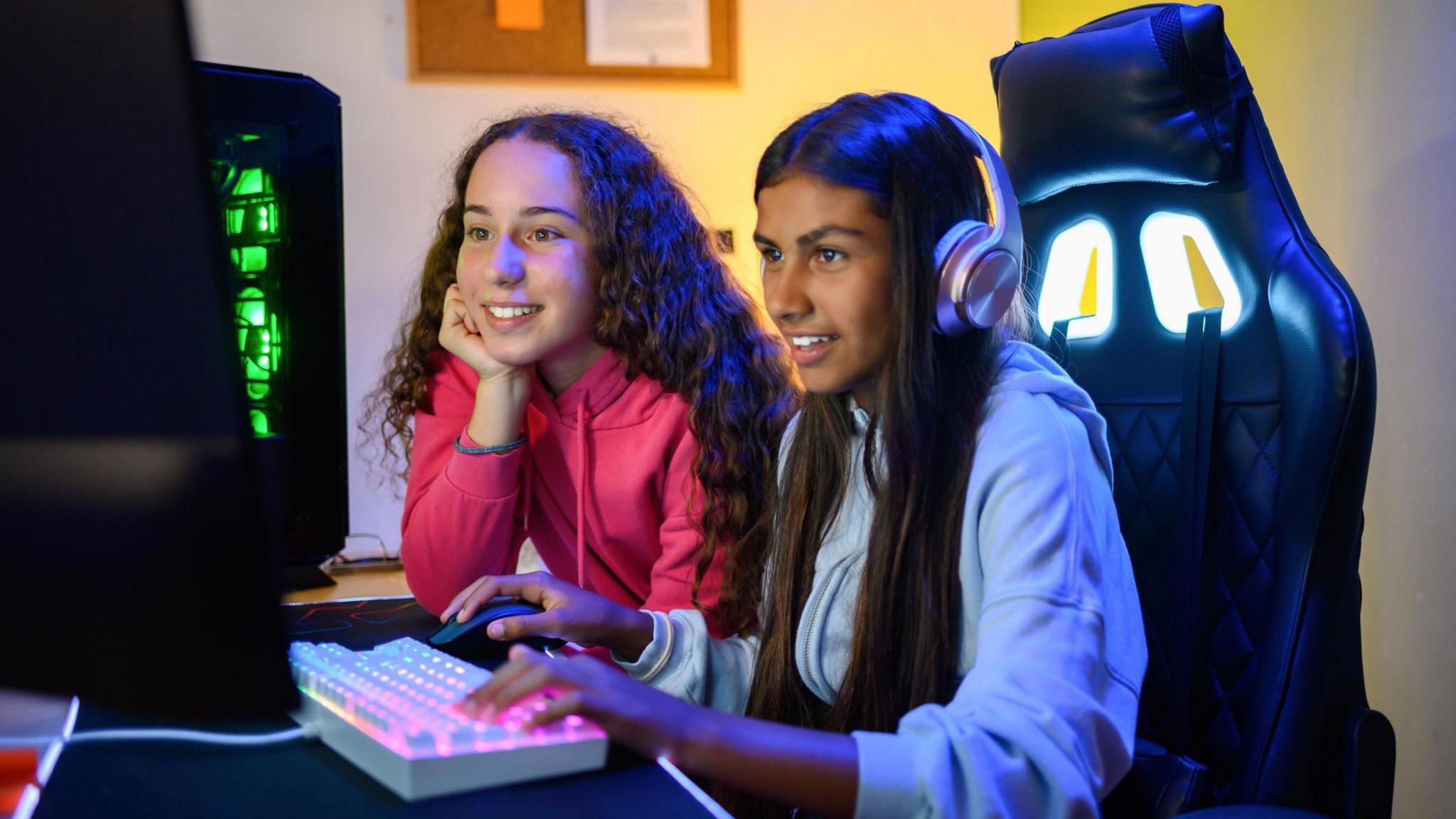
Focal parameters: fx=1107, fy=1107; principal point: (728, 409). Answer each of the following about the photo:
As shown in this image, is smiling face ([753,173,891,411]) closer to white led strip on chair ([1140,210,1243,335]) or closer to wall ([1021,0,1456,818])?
white led strip on chair ([1140,210,1243,335])

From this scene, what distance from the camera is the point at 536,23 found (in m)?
2.24

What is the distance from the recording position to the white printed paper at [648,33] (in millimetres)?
2268

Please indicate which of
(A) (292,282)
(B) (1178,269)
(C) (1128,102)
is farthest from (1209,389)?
(A) (292,282)

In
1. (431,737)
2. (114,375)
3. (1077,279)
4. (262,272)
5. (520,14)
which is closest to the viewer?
(114,375)

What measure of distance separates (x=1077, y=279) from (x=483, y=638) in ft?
2.07

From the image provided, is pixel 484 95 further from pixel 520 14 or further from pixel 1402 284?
pixel 1402 284

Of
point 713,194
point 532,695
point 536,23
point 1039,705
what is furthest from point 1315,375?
point 536,23

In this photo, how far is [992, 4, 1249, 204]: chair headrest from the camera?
2.96 ft

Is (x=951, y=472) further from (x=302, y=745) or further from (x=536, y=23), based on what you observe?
(x=536, y=23)

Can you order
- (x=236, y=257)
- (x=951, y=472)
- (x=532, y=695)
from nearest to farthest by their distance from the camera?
(x=532, y=695), (x=951, y=472), (x=236, y=257)

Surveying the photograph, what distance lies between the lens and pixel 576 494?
121 cm

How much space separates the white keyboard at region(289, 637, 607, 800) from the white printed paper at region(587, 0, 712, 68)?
183 cm

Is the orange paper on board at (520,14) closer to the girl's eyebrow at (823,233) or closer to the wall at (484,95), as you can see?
the wall at (484,95)

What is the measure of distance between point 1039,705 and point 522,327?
682 mm
